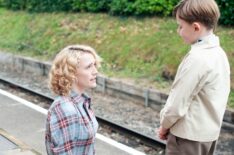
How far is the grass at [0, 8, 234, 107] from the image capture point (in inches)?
382

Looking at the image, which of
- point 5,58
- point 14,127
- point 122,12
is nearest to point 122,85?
point 14,127

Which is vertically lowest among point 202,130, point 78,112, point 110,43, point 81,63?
point 110,43

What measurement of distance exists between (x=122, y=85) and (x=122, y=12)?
161 inches

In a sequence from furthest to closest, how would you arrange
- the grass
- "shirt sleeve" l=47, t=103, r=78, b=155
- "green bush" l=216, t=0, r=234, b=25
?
"green bush" l=216, t=0, r=234, b=25
the grass
"shirt sleeve" l=47, t=103, r=78, b=155

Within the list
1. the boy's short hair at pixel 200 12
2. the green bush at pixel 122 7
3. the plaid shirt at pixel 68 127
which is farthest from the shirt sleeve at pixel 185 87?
the green bush at pixel 122 7

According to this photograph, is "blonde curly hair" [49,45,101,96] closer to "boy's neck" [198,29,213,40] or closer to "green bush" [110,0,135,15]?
"boy's neck" [198,29,213,40]

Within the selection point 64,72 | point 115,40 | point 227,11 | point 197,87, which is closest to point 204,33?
point 197,87

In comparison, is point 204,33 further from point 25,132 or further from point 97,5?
point 97,5

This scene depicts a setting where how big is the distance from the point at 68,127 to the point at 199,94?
92 cm

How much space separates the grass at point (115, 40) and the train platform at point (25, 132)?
7.00ft

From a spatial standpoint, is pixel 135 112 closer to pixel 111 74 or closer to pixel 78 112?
pixel 111 74

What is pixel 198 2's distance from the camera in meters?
2.95

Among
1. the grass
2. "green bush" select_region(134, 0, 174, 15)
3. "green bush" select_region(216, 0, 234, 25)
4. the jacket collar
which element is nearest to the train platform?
the grass

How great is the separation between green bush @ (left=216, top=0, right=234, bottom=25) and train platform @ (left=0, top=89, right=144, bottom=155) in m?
4.58
